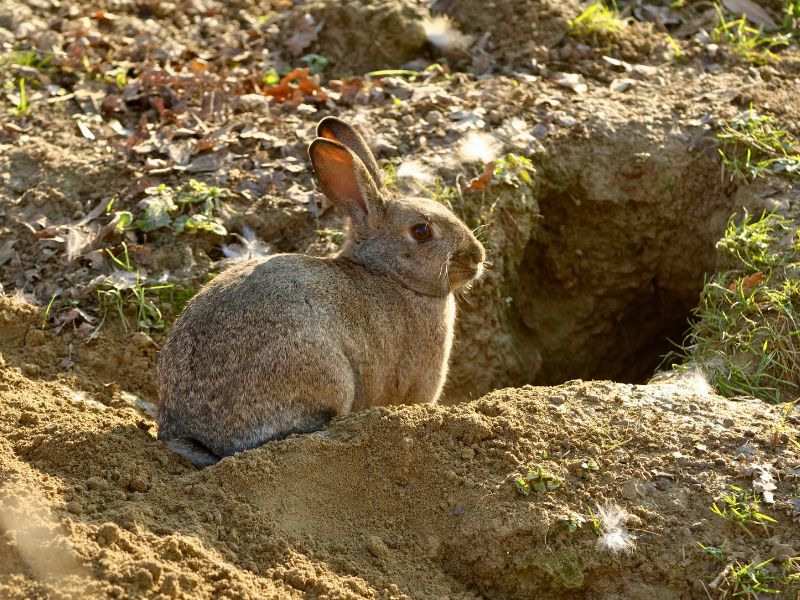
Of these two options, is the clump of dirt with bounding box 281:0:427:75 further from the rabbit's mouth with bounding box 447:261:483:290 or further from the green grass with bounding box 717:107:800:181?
the rabbit's mouth with bounding box 447:261:483:290

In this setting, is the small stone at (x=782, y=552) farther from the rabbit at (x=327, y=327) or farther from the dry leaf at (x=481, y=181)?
the dry leaf at (x=481, y=181)

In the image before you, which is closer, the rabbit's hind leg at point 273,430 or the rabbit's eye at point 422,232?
the rabbit's hind leg at point 273,430

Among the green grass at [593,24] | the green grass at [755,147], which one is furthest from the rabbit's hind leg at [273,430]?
the green grass at [593,24]

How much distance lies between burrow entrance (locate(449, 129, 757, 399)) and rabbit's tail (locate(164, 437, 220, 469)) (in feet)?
9.65

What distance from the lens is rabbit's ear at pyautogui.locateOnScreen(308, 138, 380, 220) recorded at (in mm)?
6340

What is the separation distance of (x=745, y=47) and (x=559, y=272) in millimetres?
2665

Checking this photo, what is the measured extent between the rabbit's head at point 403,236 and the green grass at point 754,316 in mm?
1664

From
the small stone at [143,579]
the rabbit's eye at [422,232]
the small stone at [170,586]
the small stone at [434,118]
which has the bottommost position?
the small stone at [170,586]

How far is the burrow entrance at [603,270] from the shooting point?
8.17m

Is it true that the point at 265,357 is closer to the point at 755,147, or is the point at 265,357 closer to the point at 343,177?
the point at 343,177

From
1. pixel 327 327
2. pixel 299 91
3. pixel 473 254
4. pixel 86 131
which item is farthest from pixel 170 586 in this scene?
pixel 299 91

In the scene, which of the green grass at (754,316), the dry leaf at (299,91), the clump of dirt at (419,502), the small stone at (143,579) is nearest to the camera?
the small stone at (143,579)

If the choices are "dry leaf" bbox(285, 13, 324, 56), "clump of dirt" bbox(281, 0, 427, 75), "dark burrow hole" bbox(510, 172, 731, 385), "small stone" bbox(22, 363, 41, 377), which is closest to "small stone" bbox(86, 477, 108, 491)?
"small stone" bbox(22, 363, 41, 377)

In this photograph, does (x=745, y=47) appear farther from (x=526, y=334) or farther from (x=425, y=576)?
(x=425, y=576)
